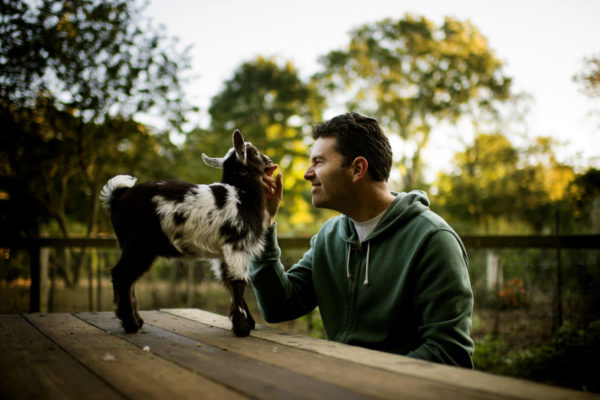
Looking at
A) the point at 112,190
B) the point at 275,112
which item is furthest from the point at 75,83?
the point at 275,112

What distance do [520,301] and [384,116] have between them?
1582 cm

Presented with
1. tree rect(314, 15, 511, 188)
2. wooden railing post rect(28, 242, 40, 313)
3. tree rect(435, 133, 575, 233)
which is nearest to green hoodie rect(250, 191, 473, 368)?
wooden railing post rect(28, 242, 40, 313)

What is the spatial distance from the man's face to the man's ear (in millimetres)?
29

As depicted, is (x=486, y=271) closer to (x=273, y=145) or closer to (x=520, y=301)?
(x=520, y=301)

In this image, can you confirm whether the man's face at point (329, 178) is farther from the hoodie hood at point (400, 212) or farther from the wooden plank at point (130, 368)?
the wooden plank at point (130, 368)

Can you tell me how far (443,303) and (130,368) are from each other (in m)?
1.34

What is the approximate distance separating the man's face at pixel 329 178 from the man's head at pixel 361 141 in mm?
45

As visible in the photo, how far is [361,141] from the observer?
258 centimetres

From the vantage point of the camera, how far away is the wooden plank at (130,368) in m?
1.18

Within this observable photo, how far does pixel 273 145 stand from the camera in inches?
814

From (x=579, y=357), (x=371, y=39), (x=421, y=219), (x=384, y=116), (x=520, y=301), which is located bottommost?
(x=579, y=357)

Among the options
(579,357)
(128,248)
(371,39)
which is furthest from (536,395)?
(371,39)

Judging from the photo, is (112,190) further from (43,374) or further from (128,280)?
(43,374)

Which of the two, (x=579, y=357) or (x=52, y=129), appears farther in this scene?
(x=52, y=129)
